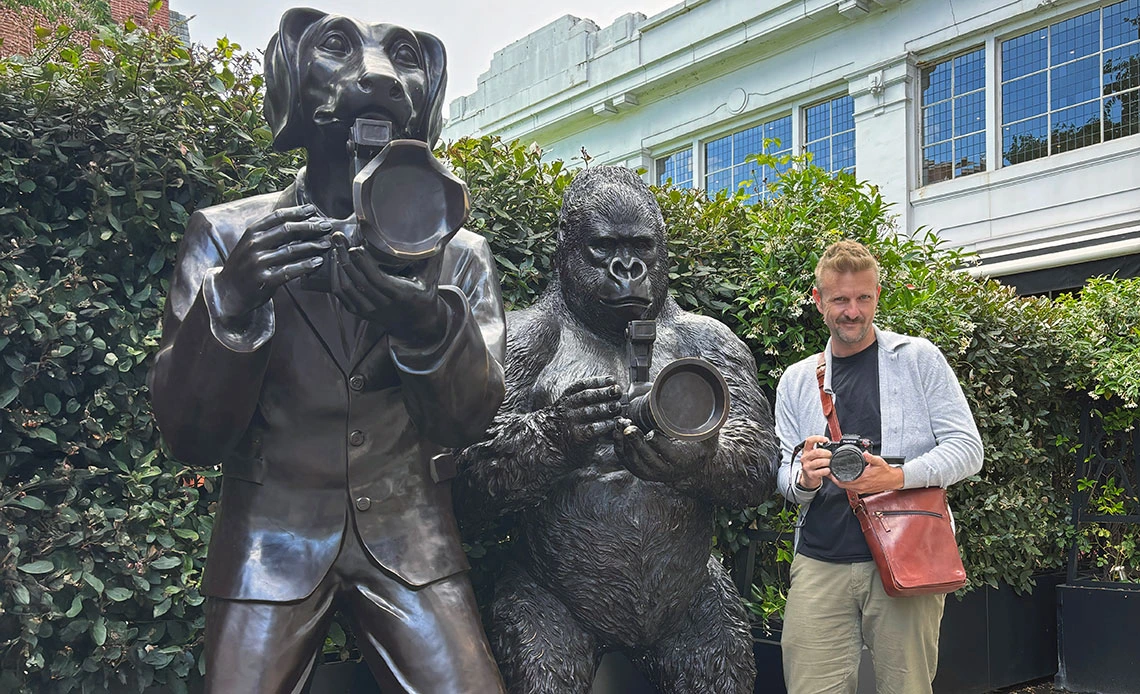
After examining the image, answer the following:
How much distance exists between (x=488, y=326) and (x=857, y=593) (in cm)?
162

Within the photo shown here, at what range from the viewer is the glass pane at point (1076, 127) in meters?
11.5

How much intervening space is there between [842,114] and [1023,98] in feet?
9.06

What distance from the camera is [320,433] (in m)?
2.08

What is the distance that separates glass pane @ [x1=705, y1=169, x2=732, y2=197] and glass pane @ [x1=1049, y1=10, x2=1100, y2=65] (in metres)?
4.74

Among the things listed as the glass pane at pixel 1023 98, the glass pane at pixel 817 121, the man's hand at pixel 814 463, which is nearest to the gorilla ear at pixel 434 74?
the man's hand at pixel 814 463

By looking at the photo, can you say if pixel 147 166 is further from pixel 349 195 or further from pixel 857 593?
pixel 857 593

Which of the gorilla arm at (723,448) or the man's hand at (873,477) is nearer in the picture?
the gorilla arm at (723,448)

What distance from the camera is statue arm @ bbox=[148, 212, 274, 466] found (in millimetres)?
1836

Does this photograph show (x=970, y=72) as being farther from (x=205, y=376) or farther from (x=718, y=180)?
(x=205, y=376)

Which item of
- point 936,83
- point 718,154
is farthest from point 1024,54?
point 718,154

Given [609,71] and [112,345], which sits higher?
[609,71]

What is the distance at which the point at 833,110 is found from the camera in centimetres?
1440

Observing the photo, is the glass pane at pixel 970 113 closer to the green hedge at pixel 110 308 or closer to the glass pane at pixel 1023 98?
the glass pane at pixel 1023 98

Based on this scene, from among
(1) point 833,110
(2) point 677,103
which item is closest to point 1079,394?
(1) point 833,110
